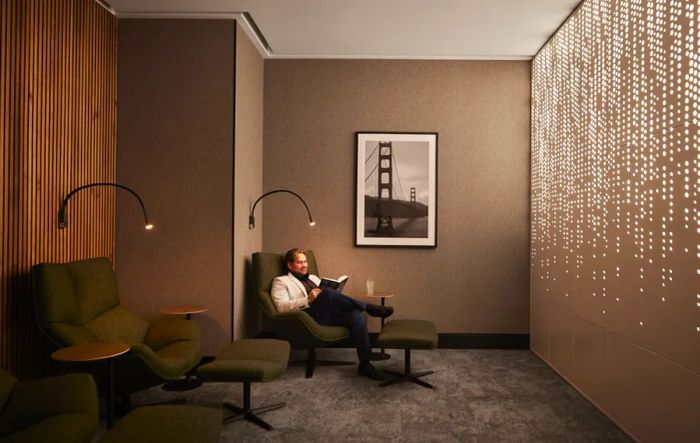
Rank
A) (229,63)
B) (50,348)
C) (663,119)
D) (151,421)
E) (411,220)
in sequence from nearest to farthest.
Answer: (151,421) → (663,119) → (50,348) → (229,63) → (411,220)

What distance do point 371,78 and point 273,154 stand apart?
1.30 metres

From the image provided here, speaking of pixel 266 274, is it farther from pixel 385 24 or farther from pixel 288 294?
pixel 385 24

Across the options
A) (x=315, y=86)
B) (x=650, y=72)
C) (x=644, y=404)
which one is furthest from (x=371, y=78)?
(x=644, y=404)

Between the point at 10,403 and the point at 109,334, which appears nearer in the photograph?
the point at 10,403

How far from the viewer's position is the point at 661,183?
299 cm

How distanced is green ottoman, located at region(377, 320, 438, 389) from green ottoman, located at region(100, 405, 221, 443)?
1.85 metres

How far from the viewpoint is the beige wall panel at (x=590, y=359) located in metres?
3.73

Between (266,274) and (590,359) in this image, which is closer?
(590,359)

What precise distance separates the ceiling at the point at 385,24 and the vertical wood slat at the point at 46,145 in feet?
2.19

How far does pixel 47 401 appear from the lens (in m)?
2.48

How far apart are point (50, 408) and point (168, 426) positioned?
0.58m

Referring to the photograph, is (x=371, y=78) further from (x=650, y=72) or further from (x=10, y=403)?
(x=10, y=403)

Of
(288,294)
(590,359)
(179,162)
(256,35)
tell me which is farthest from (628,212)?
(256,35)

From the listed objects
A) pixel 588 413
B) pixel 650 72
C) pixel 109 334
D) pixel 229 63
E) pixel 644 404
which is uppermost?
pixel 229 63
